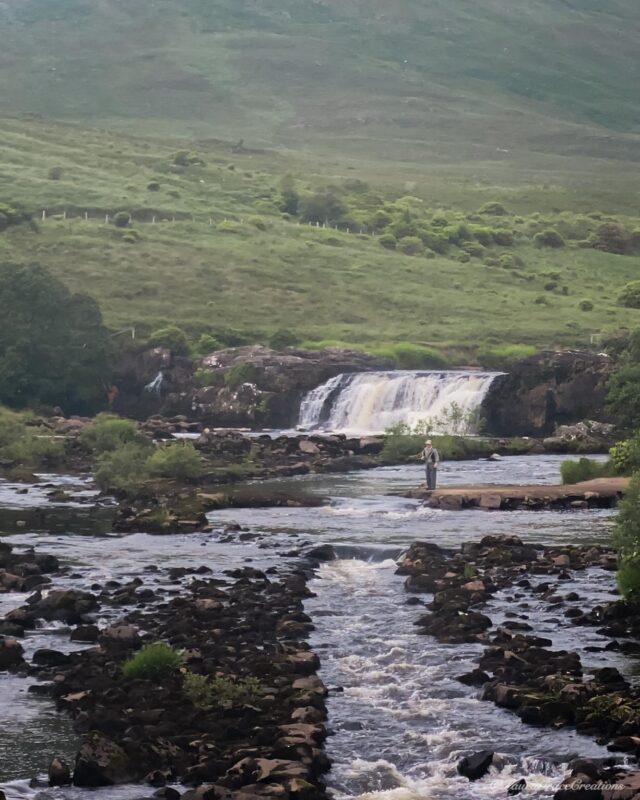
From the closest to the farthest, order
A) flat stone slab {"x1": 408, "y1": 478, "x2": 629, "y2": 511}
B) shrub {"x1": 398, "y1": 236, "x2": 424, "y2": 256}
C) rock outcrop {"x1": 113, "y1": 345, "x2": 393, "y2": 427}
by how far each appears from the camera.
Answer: flat stone slab {"x1": 408, "y1": 478, "x2": 629, "y2": 511}, rock outcrop {"x1": 113, "y1": 345, "x2": 393, "y2": 427}, shrub {"x1": 398, "y1": 236, "x2": 424, "y2": 256}

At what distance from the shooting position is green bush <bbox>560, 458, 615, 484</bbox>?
57.1 metres

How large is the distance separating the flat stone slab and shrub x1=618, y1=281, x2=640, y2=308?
71.3 meters

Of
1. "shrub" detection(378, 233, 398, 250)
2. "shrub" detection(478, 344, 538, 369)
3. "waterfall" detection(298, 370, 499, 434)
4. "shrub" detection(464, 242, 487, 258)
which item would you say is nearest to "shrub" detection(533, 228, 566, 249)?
"shrub" detection(464, 242, 487, 258)

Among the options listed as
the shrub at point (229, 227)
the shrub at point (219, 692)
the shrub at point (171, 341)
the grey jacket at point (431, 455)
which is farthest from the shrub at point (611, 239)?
the shrub at point (219, 692)

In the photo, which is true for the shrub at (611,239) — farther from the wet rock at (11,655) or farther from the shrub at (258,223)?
the wet rock at (11,655)

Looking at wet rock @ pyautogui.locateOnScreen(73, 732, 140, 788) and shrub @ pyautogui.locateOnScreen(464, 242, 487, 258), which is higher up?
shrub @ pyautogui.locateOnScreen(464, 242, 487, 258)

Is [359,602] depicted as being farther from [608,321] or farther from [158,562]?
[608,321]

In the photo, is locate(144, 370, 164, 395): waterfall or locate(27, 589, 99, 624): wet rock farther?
locate(144, 370, 164, 395): waterfall

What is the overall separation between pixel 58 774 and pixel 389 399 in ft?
202

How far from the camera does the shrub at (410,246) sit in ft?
461

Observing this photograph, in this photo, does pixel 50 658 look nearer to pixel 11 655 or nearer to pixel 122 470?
pixel 11 655

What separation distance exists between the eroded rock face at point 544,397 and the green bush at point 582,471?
22291mm

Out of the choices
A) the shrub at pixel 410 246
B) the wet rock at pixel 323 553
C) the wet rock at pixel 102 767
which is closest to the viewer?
the wet rock at pixel 102 767

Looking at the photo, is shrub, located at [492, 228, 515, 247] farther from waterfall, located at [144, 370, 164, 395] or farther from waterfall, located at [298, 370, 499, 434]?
waterfall, located at [298, 370, 499, 434]
